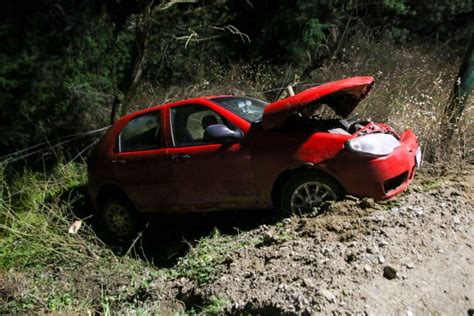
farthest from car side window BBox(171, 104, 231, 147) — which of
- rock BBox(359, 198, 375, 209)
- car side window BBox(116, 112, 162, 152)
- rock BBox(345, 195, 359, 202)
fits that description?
rock BBox(359, 198, 375, 209)

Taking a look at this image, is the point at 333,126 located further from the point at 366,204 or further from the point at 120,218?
the point at 120,218

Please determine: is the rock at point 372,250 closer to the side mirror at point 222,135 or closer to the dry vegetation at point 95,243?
the dry vegetation at point 95,243

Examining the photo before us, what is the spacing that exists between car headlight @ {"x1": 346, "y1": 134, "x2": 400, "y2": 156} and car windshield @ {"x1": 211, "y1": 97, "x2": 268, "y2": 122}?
4.35 ft

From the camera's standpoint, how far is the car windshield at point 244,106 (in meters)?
6.71

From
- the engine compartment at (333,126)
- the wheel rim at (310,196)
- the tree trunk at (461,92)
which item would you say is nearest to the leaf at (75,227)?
the wheel rim at (310,196)

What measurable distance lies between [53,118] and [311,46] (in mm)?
6799

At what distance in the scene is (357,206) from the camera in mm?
5609

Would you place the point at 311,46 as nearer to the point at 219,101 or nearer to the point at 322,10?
the point at 322,10

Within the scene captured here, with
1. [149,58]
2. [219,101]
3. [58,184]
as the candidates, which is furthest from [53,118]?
[219,101]

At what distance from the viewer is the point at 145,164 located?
7.32m

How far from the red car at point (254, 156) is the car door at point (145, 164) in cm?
1

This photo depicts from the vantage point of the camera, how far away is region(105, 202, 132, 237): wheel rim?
26.0ft

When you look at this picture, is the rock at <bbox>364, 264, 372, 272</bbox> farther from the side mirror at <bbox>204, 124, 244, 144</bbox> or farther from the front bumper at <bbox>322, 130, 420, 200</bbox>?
the side mirror at <bbox>204, 124, 244, 144</bbox>

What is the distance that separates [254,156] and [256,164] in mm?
91
